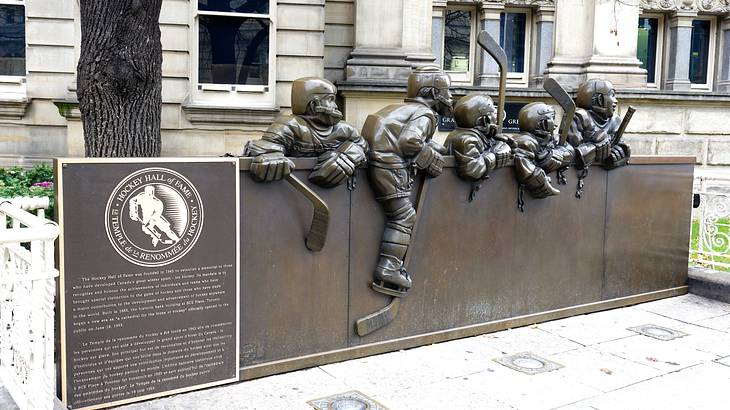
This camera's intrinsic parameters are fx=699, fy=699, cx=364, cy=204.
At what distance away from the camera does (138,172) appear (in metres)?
4.14

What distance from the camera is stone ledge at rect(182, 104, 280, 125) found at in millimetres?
13906

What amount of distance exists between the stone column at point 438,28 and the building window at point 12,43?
8675 mm

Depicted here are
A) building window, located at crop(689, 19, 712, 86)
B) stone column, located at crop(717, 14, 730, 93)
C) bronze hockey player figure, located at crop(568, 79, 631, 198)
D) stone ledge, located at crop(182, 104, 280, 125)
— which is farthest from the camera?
building window, located at crop(689, 19, 712, 86)

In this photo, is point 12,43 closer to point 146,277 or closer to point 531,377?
point 146,277

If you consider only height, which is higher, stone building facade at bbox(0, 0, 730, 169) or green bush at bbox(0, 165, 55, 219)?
stone building facade at bbox(0, 0, 730, 169)

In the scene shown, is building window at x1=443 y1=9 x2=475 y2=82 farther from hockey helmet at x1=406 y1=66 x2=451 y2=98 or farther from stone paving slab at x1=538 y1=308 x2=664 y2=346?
hockey helmet at x1=406 y1=66 x2=451 y2=98

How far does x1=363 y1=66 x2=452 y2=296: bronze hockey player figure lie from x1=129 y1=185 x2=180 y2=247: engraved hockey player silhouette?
1.53 meters

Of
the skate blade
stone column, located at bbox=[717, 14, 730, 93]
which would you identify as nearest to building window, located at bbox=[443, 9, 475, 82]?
stone column, located at bbox=[717, 14, 730, 93]

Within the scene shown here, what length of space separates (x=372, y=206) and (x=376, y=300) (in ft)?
2.34

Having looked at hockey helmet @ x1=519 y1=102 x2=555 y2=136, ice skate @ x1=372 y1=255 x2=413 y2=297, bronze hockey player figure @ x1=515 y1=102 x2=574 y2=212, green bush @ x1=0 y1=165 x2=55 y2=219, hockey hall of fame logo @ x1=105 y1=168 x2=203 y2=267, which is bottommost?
ice skate @ x1=372 y1=255 x2=413 y2=297

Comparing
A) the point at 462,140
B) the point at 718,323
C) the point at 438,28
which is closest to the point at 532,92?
the point at 438,28

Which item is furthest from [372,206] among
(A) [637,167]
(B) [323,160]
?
(A) [637,167]

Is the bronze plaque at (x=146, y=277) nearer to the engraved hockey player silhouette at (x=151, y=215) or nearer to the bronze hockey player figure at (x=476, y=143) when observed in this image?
the engraved hockey player silhouette at (x=151, y=215)

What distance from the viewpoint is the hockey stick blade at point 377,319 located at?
16.9 ft
